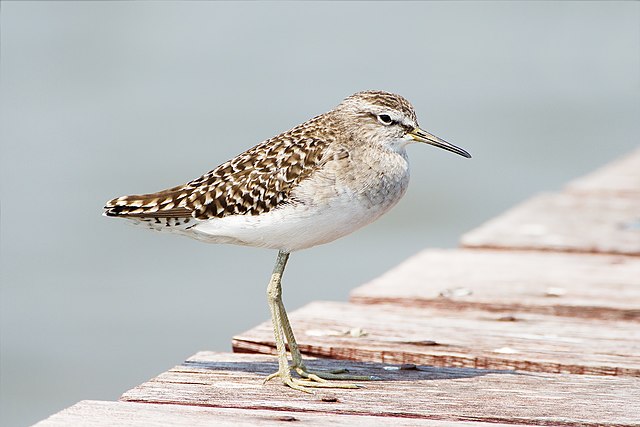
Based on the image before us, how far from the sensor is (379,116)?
5879 mm

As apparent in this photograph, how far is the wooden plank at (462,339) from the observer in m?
5.58

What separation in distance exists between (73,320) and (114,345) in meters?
0.92

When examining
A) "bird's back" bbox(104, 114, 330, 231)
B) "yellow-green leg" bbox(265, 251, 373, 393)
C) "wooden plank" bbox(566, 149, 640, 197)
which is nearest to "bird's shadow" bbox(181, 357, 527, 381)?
"yellow-green leg" bbox(265, 251, 373, 393)

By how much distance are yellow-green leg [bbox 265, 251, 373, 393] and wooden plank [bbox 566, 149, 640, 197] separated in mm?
4966

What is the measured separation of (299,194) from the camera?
17.8 feet

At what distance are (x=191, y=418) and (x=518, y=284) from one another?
10.2 ft

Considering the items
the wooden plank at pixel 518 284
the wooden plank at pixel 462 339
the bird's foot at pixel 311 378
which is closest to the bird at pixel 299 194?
the bird's foot at pixel 311 378

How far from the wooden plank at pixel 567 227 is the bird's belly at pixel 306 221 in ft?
8.67

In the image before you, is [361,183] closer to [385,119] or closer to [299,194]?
[299,194]

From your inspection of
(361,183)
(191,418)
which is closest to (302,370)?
(361,183)

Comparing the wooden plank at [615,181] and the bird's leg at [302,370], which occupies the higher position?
the wooden plank at [615,181]

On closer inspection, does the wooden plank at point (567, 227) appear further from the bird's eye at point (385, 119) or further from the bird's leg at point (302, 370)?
the bird's leg at point (302, 370)

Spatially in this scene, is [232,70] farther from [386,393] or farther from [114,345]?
[386,393]

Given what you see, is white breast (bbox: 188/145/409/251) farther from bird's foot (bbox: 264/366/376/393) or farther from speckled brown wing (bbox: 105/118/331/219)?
bird's foot (bbox: 264/366/376/393)
